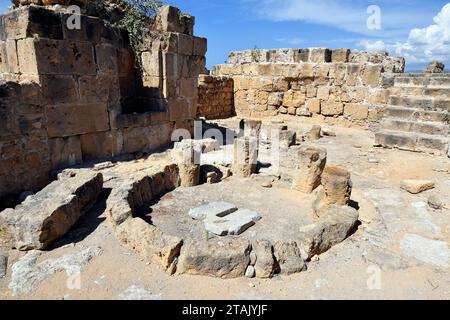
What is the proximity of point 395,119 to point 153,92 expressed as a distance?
243 inches

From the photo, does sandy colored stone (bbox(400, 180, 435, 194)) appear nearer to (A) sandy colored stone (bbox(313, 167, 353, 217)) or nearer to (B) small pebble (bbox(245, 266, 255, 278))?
(A) sandy colored stone (bbox(313, 167, 353, 217))

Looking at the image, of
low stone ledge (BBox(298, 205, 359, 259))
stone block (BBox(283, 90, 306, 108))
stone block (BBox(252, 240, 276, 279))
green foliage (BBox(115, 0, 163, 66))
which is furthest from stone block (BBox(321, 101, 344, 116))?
stone block (BBox(252, 240, 276, 279))

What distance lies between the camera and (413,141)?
297 inches

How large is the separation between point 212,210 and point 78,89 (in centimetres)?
343

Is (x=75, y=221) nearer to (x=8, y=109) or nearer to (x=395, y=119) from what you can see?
(x=8, y=109)

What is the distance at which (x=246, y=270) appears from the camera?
3.26 meters

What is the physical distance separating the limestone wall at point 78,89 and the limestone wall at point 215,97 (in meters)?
3.94

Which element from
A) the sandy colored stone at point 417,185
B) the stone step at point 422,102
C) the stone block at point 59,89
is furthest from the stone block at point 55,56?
the stone step at point 422,102

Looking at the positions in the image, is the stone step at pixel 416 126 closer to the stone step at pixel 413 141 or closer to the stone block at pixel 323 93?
the stone step at pixel 413 141

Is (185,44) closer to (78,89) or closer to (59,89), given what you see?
(78,89)

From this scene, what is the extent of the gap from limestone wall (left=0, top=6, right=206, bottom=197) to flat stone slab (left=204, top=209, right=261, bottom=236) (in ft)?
10.4

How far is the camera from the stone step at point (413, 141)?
23.6 feet

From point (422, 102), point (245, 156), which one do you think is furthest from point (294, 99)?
point (245, 156)
